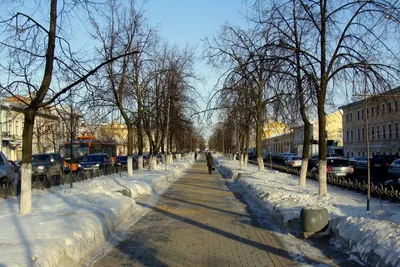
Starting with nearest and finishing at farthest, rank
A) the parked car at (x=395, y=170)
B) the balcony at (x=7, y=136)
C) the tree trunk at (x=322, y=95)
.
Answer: the tree trunk at (x=322, y=95) → the parked car at (x=395, y=170) → the balcony at (x=7, y=136)

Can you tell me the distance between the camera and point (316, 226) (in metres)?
8.62

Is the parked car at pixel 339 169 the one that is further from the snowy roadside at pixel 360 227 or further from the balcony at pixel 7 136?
the balcony at pixel 7 136

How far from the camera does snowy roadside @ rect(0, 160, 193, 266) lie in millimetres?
6180

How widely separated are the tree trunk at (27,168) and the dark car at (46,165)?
16697 millimetres

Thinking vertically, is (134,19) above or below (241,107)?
above

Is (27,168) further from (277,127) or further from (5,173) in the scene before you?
(277,127)

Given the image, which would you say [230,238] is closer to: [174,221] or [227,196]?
[174,221]

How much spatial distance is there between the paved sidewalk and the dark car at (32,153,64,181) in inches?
→ 585

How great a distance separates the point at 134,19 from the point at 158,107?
739 cm

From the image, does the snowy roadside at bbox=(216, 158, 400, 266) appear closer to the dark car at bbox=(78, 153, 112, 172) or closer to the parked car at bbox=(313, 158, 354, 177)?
the parked car at bbox=(313, 158, 354, 177)

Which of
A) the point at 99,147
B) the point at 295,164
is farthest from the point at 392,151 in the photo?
the point at 99,147

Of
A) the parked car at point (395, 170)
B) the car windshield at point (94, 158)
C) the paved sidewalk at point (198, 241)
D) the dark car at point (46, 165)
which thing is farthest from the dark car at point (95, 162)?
the parked car at point (395, 170)

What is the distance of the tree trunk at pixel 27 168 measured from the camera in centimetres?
959

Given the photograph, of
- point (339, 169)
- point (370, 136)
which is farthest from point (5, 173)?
point (370, 136)
